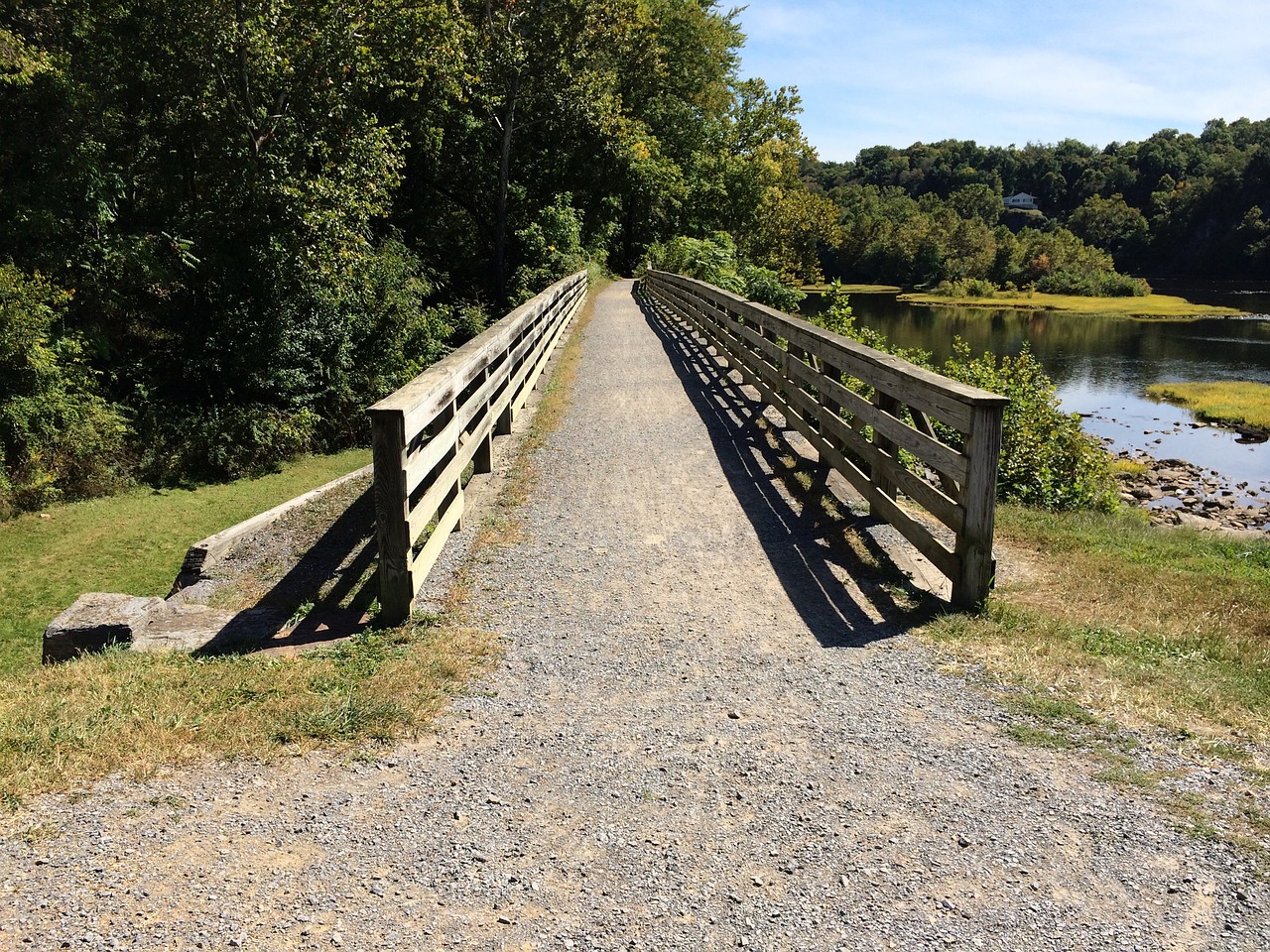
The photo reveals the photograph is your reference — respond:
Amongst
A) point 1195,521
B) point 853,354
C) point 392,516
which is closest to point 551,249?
point 1195,521

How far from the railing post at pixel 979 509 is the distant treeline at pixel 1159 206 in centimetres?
11097

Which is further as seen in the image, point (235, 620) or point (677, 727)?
point (235, 620)

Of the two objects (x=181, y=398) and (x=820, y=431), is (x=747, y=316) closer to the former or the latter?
(x=820, y=431)

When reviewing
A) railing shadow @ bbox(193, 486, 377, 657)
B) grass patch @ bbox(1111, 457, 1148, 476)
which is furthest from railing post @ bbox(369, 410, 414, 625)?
grass patch @ bbox(1111, 457, 1148, 476)

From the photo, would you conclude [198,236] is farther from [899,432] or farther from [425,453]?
[899,432]

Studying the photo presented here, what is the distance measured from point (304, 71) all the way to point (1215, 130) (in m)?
209

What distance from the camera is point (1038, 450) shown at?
12.2m

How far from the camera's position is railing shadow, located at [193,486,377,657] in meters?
4.75

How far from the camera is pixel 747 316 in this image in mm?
A: 11336

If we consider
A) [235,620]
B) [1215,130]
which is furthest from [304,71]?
[1215,130]

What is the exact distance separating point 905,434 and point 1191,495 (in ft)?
61.6

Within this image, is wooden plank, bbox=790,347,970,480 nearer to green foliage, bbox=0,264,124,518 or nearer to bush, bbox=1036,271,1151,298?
green foliage, bbox=0,264,124,518

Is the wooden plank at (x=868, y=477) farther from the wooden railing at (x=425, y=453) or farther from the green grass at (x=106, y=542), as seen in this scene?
the green grass at (x=106, y=542)

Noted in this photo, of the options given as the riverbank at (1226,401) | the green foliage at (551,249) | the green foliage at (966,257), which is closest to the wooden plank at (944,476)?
the green foliage at (551,249)
